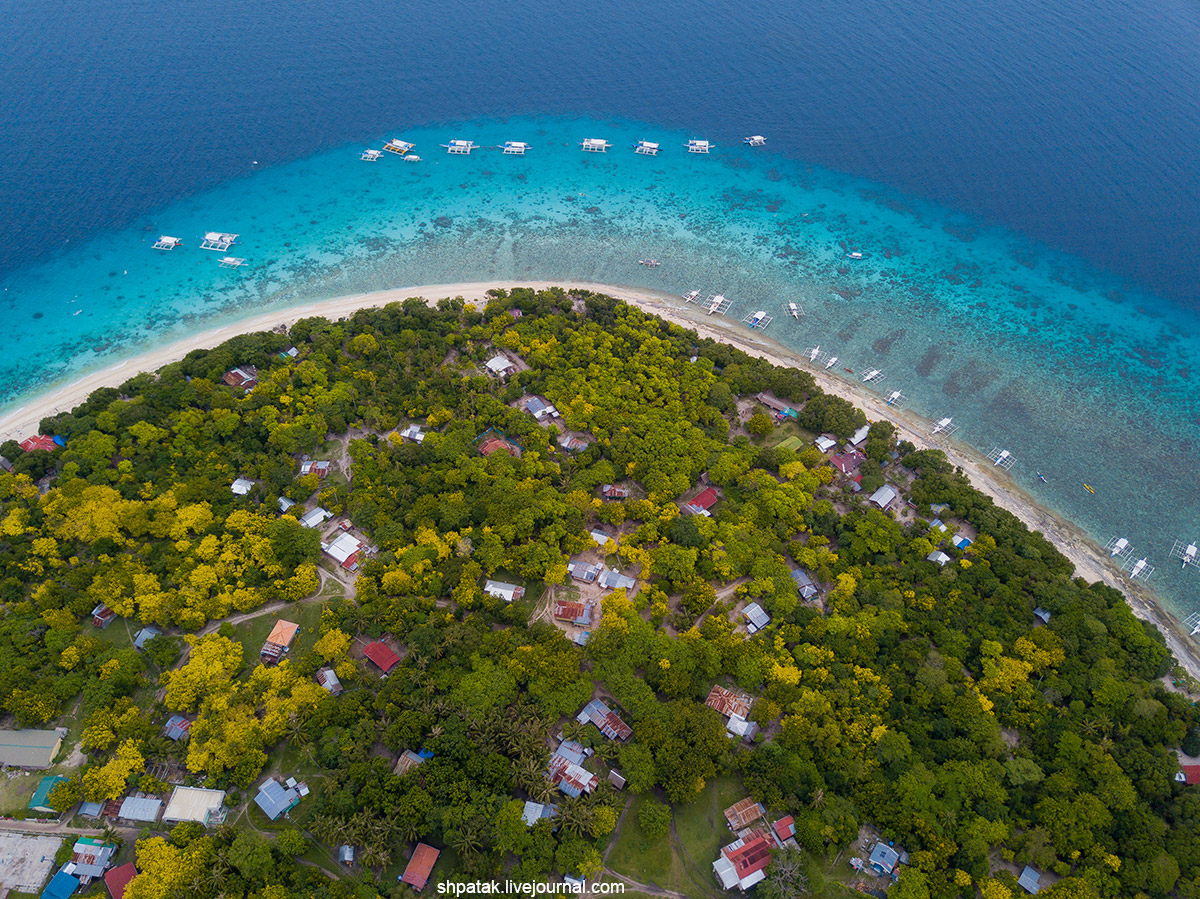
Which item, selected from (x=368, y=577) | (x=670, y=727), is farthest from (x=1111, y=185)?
(x=368, y=577)

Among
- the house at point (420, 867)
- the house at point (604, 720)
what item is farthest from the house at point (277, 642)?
the house at point (604, 720)

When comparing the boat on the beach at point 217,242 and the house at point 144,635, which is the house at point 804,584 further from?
the boat on the beach at point 217,242

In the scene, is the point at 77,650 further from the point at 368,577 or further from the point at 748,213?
the point at 748,213

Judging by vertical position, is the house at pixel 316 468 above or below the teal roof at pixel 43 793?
above

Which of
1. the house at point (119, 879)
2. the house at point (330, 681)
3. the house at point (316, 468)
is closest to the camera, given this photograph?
the house at point (119, 879)

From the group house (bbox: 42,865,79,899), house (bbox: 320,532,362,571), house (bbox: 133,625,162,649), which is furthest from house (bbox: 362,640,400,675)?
house (bbox: 42,865,79,899)

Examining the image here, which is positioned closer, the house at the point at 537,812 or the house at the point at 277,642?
the house at the point at 537,812
